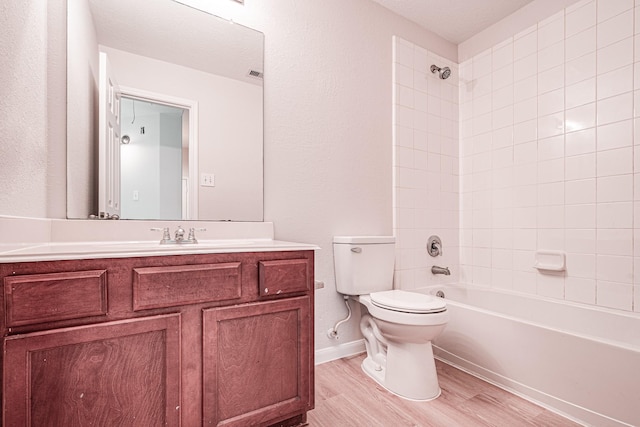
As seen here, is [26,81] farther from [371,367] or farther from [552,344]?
[552,344]

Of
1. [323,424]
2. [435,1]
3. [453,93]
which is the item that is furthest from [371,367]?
[435,1]

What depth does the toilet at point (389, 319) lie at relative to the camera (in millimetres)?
1522

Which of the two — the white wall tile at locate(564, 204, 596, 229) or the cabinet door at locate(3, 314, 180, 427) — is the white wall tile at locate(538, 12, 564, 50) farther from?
the cabinet door at locate(3, 314, 180, 427)

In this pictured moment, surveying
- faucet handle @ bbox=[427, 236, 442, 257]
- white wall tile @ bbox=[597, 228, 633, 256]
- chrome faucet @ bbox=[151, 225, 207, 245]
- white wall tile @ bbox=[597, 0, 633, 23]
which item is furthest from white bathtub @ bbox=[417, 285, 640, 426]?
white wall tile @ bbox=[597, 0, 633, 23]

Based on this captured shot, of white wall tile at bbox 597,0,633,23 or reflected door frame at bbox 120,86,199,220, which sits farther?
white wall tile at bbox 597,0,633,23

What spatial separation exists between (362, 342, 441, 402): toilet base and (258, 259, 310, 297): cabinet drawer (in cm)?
69

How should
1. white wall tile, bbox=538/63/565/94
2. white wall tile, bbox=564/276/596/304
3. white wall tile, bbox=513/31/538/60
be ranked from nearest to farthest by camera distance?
white wall tile, bbox=564/276/596/304 → white wall tile, bbox=538/63/565/94 → white wall tile, bbox=513/31/538/60

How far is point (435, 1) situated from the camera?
7.02 feet

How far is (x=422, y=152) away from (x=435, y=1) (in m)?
1.03

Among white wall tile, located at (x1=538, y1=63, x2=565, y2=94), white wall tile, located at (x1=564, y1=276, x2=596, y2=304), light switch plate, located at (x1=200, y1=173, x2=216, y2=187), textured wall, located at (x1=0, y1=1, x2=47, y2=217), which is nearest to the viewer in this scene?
textured wall, located at (x1=0, y1=1, x2=47, y2=217)

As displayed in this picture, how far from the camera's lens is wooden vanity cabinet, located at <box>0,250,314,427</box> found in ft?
2.67

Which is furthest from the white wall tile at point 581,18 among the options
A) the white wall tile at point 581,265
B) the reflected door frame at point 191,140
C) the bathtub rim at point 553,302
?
the reflected door frame at point 191,140

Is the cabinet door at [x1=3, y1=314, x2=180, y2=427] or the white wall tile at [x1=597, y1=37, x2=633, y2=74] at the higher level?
the white wall tile at [x1=597, y1=37, x2=633, y2=74]

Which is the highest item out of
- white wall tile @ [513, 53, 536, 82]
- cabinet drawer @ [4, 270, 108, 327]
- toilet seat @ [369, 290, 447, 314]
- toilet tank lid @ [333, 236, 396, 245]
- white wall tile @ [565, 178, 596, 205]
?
white wall tile @ [513, 53, 536, 82]
